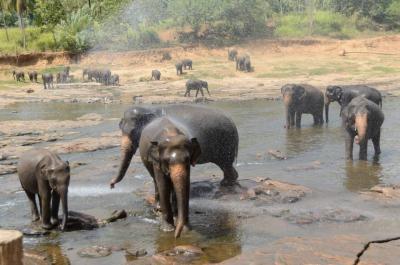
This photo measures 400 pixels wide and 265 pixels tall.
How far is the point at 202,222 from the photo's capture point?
8.62 meters

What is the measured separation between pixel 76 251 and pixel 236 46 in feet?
130

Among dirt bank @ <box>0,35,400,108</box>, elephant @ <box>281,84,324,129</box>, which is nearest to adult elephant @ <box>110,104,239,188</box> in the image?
elephant @ <box>281,84,324,129</box>

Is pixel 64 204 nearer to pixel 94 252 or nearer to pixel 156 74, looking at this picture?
pixel 94 252

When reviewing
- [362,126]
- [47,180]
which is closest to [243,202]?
[47,180]

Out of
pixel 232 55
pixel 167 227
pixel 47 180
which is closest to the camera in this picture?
pixel 167 227

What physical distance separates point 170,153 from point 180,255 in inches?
49.4

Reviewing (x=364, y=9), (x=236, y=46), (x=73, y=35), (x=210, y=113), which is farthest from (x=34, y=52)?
(x=210, y=113)

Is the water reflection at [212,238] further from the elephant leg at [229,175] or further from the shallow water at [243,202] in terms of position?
the elephant leg at [229,175]

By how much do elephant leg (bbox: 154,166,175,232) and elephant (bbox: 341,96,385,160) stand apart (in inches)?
230

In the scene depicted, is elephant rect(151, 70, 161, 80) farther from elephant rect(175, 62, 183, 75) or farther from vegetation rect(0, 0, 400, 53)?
vegetation rect(0, 0, 400, 53)

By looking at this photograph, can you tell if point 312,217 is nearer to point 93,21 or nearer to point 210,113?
point 210,113

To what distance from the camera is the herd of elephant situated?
7.54 metres

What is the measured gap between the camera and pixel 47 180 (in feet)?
27.3

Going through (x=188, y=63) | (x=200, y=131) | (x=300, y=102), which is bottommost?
(x=188, y=63)
